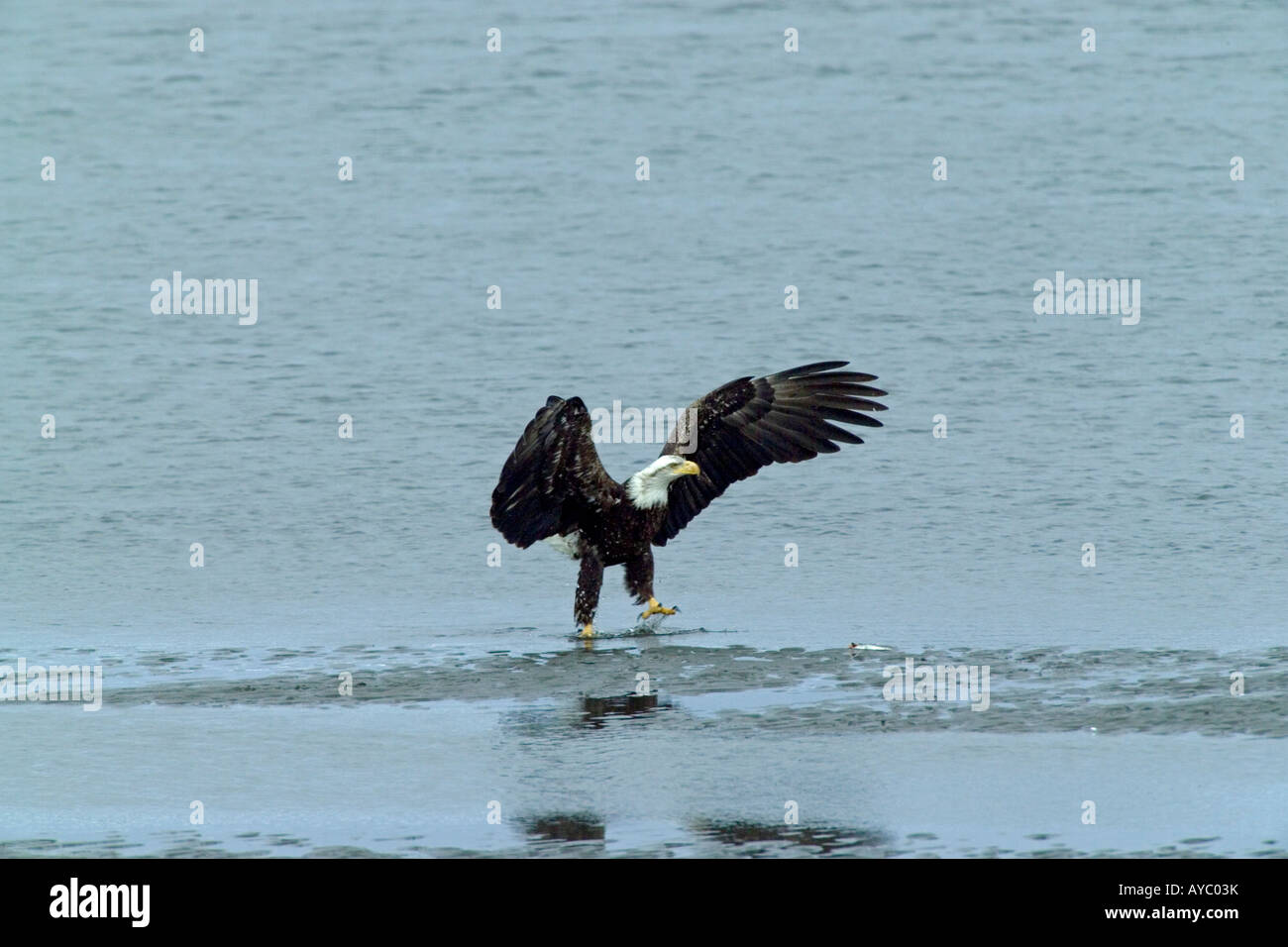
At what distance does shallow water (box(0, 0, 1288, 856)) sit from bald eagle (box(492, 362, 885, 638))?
385mm

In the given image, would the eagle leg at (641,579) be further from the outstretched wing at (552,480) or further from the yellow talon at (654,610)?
the outstretched wing at (552,480)

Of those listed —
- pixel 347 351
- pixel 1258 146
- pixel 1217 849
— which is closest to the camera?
pixel 1217 849

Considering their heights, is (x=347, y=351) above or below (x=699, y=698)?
above

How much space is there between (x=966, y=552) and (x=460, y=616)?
105 inches

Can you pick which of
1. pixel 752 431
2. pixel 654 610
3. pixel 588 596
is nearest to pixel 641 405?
pixel 752 431

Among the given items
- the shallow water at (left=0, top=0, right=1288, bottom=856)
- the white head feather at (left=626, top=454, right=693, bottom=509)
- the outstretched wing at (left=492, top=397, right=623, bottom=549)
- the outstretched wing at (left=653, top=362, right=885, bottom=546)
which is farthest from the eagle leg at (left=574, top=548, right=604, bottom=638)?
the outstretched wing at (left=653, top=362, right=885, bottom=546)

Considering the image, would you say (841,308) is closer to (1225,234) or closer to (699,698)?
(1225,234)

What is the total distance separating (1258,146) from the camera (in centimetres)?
1816

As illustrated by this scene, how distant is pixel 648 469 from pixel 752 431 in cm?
78

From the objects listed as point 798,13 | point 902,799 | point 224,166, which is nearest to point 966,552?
point 902,799

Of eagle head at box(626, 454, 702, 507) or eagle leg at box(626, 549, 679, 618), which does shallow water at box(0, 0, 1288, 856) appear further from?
eagle head at box(626, 454, 702, 507)

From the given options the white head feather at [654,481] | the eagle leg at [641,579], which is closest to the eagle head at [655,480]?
the white head feather at [654,481]

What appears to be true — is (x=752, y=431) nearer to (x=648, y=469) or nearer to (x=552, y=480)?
(x=648, y=469)

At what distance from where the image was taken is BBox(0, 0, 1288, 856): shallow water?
722cm
